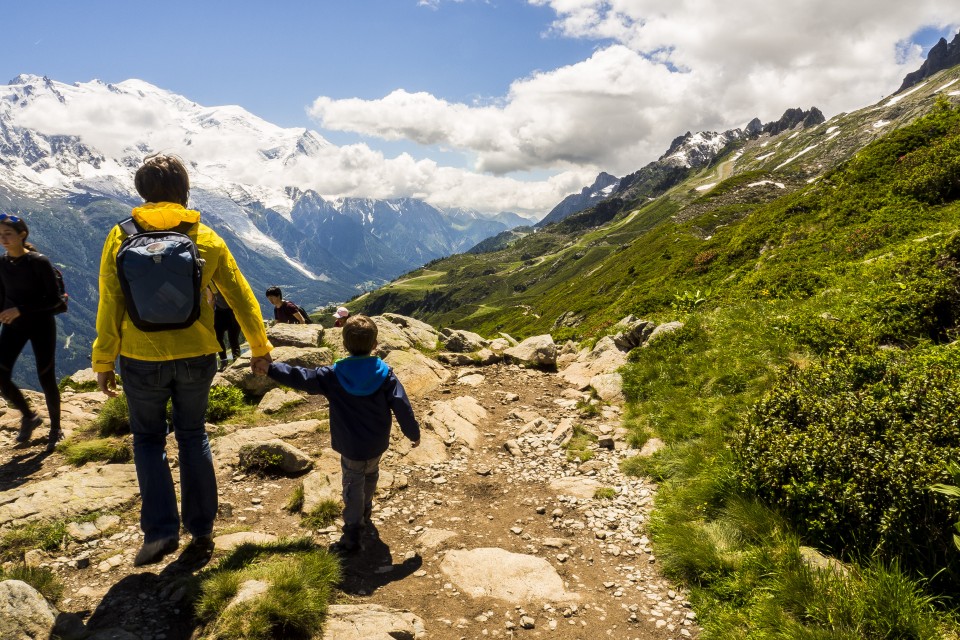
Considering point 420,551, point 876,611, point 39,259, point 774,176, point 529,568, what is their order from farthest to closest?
point 774,176 → point 39,259 → point 420,551 → point 529,568 → point 876,611

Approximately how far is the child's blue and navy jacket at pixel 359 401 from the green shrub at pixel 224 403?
7.18 meters

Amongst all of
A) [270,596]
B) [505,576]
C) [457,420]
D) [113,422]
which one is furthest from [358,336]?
[113,422]

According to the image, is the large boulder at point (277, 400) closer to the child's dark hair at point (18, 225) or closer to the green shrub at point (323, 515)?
the green shrub at point (323, 515)

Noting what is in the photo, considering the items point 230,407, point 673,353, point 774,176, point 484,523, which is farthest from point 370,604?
point 774,176

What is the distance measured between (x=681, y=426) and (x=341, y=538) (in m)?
6.73

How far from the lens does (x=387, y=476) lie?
8961 millimetres

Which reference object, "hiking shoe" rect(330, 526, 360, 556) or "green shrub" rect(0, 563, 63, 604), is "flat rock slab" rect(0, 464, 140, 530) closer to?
"green shrub" rect(0, 563, 63, 604)

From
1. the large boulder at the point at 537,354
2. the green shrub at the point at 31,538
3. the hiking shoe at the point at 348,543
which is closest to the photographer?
the green shrub at the point at 31,538

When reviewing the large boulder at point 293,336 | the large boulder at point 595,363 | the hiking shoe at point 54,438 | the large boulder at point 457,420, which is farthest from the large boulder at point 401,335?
the hiking shoe at point 54,438

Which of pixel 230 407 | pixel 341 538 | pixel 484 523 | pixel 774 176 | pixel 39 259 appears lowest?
pixel 484 523

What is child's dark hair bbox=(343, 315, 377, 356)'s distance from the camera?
6.34 metres

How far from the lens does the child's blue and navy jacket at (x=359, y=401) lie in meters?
6.36

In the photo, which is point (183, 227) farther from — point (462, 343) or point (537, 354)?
point (462, 343)

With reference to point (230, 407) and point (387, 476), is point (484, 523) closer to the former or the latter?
point (387, 476)
